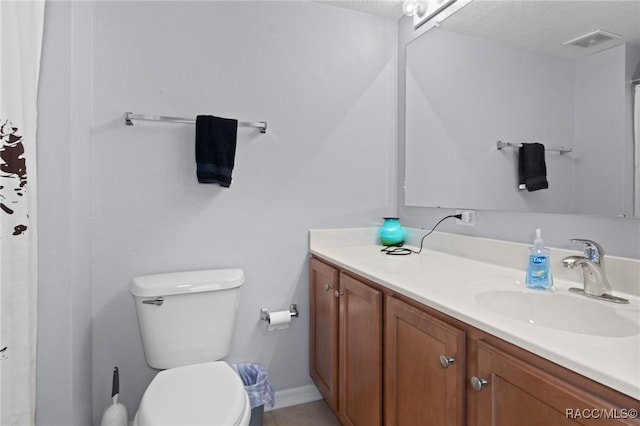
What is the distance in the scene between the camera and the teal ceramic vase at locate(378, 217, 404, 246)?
1.98 metres

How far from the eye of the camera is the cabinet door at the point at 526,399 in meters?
0.59

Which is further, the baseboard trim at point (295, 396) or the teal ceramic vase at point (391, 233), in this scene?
the teal ceramic vase at point (391, 233)

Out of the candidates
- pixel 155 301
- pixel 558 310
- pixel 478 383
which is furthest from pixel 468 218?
pixel 155 301

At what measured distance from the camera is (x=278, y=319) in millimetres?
1797

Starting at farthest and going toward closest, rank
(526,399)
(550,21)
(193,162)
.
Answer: (193,162) < (550,21) < (526,399)

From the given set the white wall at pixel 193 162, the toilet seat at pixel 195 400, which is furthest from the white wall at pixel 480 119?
the toilet seat at pixel 195 400

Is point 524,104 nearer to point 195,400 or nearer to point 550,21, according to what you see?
point 550,21

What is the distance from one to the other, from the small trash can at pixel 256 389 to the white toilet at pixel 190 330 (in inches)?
8.3

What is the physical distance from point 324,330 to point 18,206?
1316mm

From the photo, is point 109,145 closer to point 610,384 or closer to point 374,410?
point 374,410

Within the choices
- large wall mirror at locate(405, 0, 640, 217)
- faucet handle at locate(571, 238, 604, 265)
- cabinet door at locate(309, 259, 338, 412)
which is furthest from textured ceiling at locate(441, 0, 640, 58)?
cabinet door at locate(309, 259, 338, 412)

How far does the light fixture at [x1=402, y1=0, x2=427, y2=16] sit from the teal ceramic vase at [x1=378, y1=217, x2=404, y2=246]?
1153mm

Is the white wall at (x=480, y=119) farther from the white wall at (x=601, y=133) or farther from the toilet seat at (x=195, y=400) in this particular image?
the toilet seat at (x=195, y=400)

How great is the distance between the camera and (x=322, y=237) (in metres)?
1.95
